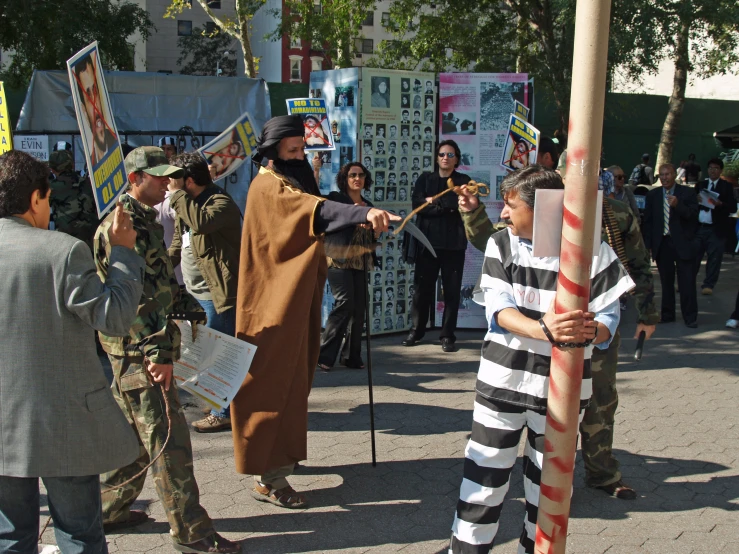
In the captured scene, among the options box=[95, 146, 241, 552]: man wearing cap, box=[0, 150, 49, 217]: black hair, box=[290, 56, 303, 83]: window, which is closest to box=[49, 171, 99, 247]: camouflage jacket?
box=[95, 146, 241, 552]: man wearing cap

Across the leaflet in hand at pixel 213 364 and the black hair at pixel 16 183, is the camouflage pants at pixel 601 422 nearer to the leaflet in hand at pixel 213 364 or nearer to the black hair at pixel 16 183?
the leaflet in hand at pixel 213 364

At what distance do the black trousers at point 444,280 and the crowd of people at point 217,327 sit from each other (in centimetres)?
298

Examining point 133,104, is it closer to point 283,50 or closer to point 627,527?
point 627,527

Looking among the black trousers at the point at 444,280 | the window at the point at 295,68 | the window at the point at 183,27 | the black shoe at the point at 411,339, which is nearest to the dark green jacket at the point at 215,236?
the black trousers at the point at 444,280

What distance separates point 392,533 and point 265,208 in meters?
1.87

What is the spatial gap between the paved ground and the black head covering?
2024 millimetres

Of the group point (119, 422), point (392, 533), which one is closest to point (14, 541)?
point (119, 422)

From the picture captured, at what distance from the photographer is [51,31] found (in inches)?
752

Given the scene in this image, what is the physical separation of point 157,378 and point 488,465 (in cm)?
156

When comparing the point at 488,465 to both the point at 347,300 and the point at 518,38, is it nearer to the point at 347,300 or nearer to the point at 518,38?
the point at 347,300

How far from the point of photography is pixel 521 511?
4477 mm

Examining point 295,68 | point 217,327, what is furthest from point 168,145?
point 295,68

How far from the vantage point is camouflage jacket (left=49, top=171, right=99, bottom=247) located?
7617 millimetres

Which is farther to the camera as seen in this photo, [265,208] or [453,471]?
[453,471]
